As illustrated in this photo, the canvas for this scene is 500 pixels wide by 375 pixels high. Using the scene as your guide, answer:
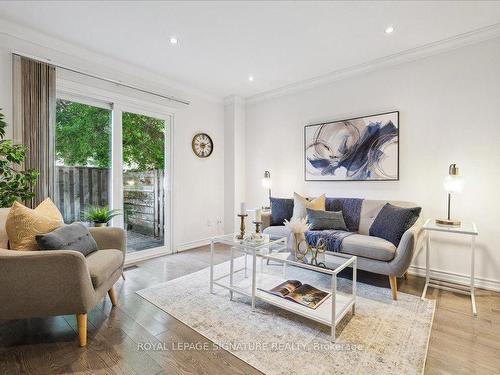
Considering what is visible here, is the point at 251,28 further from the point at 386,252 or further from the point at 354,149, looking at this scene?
the point at 386,252

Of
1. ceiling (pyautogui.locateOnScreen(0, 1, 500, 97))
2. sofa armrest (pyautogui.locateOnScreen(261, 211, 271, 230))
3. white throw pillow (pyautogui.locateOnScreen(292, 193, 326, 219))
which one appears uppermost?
ceiling (pyautogui.locateOnScreen(0, 1, 500, 97))

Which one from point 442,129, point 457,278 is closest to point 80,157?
point 442,129

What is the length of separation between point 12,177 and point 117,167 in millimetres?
1106

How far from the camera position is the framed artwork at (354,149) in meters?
3.18

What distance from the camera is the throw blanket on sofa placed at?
2725 millimetres

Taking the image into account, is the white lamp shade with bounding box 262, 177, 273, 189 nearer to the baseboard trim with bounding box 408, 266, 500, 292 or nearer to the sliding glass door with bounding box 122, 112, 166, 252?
the sliding glass door with bounding box 122, 112, 166, 252

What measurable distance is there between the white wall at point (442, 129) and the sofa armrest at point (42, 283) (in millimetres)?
3049

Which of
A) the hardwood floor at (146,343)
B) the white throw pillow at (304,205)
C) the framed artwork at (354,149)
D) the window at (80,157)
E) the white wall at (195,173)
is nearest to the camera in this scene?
the hardwood floor at (146,343)

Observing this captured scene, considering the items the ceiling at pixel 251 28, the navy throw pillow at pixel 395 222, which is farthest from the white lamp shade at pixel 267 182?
the navy throw pillow at pixel 395 222

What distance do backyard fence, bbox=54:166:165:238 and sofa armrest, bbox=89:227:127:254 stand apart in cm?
90

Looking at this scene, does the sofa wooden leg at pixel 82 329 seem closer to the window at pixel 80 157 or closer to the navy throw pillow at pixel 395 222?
the window at pixel 80 157

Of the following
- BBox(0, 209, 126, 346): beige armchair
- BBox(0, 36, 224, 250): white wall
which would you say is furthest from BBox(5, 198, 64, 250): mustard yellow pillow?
BBox(0, 36, 224, 250): white wall

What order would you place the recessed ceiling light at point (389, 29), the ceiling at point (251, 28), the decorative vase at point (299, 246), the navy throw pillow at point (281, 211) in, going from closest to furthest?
the decorative vase at point (299, 246), the ceiling at point (251, 28), the recessed ceiling light at point (389, 29), the navy throw pillow at point (281, 211)

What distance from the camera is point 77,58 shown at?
2.96 meters
